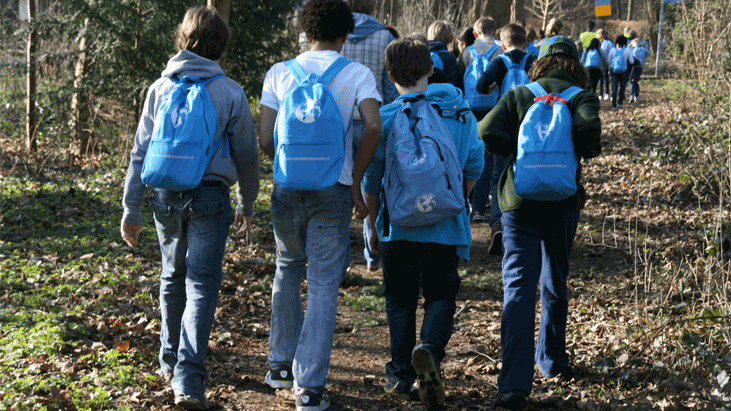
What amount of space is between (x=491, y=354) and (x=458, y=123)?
1.78m

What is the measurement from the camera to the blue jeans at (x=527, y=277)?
3.90m

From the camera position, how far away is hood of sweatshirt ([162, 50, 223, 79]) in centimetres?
364

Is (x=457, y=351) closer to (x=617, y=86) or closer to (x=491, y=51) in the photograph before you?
(x=491, y=51)

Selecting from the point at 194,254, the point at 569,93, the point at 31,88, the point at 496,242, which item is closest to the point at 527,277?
the point at 569,93

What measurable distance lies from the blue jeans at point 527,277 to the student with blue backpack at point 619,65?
1474cm

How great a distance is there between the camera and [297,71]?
3.69 meters

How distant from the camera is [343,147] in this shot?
3.59m

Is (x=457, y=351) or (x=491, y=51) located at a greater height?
(x=491, y=51)

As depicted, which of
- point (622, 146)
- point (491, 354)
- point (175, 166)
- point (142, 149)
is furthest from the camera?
point (622, 146)

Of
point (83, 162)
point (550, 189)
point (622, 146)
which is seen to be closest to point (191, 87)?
point (550, 189)

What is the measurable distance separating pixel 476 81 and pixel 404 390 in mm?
4463

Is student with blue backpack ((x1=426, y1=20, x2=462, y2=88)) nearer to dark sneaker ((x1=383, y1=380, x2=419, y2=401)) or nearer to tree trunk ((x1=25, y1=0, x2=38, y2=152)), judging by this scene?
dark sneaker ((x1=383, y1=380, x2=419, y2=401))

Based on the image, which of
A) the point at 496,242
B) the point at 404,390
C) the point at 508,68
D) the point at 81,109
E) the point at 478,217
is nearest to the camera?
the point at 404,390

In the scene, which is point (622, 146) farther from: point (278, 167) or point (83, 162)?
point (278, 167)
